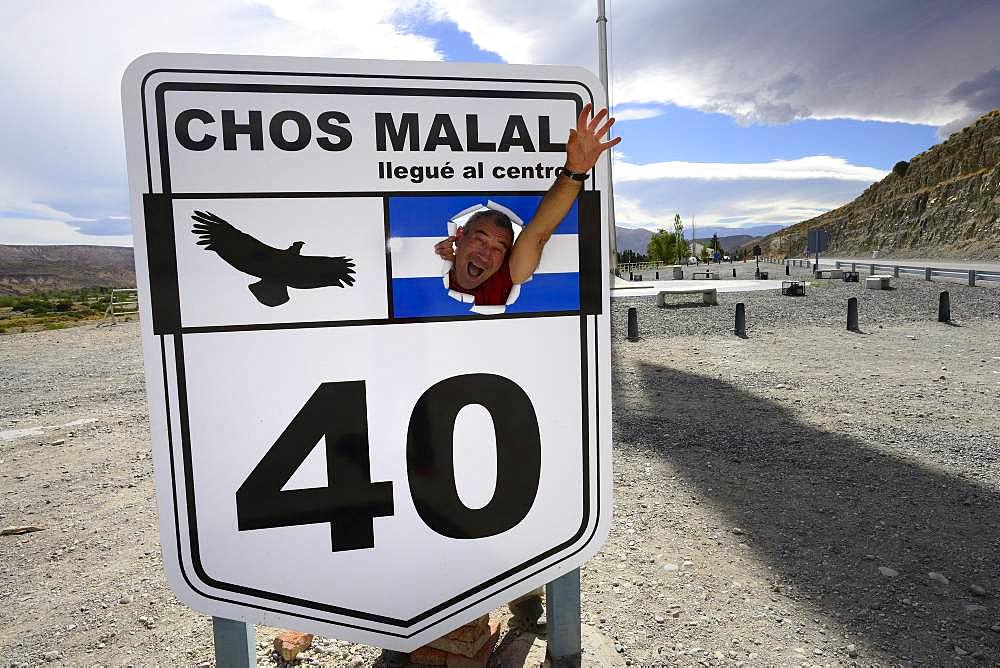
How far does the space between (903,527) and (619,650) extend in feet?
6.87

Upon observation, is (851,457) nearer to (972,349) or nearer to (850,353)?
(850,353)

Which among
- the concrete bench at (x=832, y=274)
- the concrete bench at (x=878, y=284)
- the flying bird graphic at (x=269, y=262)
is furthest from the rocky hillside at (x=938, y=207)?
the flying bird graphic at (x=269, y=262)

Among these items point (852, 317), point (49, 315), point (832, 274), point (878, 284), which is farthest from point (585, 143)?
point (49, 315)

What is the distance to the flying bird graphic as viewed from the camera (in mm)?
1186

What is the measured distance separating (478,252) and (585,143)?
0.32 m

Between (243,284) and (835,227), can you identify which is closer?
(243,284)

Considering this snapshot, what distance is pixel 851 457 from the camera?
4586 mm

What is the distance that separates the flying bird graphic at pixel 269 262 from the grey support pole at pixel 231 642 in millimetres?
762

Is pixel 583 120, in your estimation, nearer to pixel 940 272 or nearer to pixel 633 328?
pixel 633 328

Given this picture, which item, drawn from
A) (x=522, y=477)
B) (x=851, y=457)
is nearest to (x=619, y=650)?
(x=522, y=477)

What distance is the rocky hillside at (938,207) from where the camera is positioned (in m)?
50.3

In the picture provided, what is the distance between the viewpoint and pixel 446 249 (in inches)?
50.3

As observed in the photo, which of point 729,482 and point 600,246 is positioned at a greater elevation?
point 600,246

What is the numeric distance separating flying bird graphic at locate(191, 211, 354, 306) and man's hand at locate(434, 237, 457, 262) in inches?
7.0
